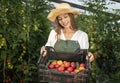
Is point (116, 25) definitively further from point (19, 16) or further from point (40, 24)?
point (19, 16)

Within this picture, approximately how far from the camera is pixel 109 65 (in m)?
5.84

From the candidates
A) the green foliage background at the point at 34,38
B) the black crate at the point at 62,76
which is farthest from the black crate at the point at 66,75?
the green foliage background at the point at 34,38

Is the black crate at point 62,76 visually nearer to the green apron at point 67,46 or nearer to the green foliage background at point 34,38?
A: the green apron at point 67,46

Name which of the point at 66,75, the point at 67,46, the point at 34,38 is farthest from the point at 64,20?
the point at 34,38

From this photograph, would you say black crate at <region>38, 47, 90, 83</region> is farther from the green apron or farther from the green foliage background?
the green foliage background

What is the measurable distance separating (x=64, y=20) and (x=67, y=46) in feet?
0.84

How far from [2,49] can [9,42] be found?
0.15 metres

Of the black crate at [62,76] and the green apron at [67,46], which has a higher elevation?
the green apron at [67,46]

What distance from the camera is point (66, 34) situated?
3.60 m

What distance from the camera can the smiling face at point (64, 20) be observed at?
360cm

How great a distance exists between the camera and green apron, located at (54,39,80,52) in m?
3.55

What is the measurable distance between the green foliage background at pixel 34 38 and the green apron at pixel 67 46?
3.32 ft

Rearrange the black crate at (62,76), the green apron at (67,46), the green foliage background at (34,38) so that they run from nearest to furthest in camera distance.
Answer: the black crate at (62,76), the green apron at (67,46), the green foliage background at (34,38)

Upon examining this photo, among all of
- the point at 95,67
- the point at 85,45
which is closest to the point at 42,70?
the point at 85,45
